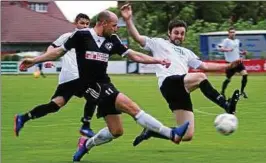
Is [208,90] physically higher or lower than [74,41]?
lower

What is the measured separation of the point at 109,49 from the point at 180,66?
1.88 metres

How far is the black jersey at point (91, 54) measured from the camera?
10.4 metres

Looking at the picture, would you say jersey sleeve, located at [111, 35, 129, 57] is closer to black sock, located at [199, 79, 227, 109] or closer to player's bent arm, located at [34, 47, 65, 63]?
player's bent arm, located at [34, 47, 65, 63]

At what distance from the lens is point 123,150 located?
40.2 ft

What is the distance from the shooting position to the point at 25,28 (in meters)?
80.8

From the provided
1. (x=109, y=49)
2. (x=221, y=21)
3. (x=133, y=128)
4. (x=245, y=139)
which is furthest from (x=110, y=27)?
(x=221, y=21)

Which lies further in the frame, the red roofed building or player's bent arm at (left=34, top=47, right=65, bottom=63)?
the red roofed building

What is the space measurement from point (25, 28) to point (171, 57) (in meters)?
70.0

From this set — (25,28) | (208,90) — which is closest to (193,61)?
(208,90)

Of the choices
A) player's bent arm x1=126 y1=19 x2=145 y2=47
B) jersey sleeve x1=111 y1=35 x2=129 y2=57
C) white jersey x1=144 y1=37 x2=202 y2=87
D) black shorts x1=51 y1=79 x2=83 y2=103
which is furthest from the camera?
black shorts x1=51 y1=79 x2=83 y2=103

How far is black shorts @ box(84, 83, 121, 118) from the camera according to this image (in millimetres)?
10141

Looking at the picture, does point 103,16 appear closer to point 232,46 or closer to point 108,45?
point 108,45

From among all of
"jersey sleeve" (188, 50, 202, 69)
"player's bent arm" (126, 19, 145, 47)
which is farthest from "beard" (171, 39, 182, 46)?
"player's bent arm" (126, 19, 145, 47)

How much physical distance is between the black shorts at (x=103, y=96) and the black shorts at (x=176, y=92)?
5.42 ft
